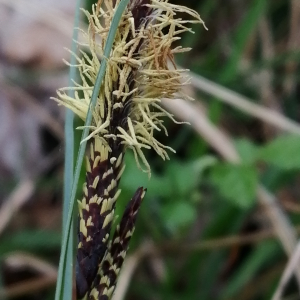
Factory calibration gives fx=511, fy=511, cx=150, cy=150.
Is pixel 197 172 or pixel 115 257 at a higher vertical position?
pixel 115 257

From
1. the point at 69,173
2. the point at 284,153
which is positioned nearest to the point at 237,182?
the point at 284,153

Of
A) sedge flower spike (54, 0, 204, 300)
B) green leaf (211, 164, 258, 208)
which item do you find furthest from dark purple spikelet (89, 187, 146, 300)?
green leaf (211, 164, 258, 208)

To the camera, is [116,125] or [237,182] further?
[237,182]

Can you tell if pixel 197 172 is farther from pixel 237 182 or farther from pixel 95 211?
pixel 95 211

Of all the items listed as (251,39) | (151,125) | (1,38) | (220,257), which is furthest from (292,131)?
(1,38)

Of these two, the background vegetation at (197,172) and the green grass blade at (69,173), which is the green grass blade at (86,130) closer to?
the green grass blade at (69,173)

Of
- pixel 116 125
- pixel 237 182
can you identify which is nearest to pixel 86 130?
pixel 116 125
